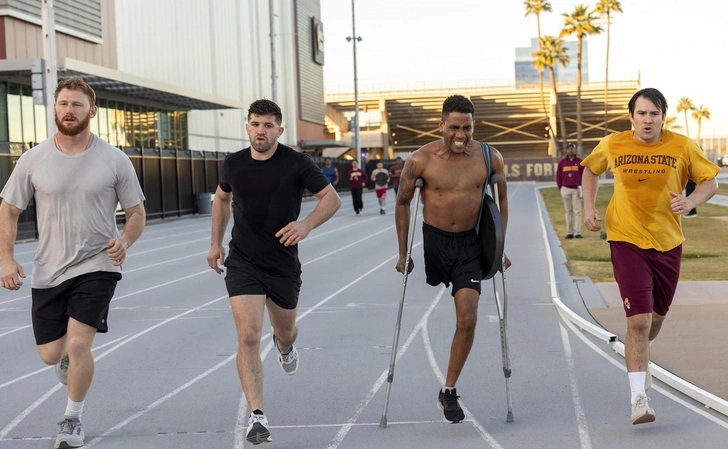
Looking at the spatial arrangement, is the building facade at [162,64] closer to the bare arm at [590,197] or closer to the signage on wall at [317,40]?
the signage on wall at [317,40]

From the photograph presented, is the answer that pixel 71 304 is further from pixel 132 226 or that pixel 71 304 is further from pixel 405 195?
pixel 405 195

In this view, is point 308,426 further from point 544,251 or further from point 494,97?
point 494,97

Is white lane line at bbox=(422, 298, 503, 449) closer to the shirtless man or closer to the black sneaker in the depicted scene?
the black sneaker

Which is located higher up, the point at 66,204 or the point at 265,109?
the point at 265,109

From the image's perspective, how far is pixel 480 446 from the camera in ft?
19.6

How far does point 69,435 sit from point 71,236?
114cm

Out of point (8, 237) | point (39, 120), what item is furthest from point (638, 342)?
point (39, 120)

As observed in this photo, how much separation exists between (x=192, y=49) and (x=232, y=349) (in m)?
43.7

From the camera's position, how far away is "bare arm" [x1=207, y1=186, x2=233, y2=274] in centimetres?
682

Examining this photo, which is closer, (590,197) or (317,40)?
(590,197)

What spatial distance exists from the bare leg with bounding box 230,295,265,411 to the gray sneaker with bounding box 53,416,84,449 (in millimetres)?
975

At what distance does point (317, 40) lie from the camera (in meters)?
78.5

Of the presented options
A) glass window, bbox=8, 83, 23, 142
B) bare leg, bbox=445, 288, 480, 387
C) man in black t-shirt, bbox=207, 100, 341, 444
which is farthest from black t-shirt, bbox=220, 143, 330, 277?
glass window, bbox=8, 83, 23, 142

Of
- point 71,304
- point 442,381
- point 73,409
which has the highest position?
point 71,304
